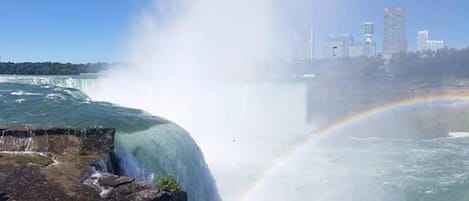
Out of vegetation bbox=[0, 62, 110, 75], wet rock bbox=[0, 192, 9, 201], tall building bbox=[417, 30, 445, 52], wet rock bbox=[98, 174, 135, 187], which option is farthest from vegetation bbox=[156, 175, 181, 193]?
tall building bbox=[417, 30, 445, 52]

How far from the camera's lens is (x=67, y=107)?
55.9 ft

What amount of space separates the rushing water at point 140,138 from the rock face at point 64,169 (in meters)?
0.88

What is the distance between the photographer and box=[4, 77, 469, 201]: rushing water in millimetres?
11683

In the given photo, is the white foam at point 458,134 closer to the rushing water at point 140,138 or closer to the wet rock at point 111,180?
the rushing water at point 140,138

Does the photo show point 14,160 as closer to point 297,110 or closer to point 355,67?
point 297,110

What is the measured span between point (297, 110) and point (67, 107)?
98.9ft

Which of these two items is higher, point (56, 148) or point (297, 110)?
point (56, 148)

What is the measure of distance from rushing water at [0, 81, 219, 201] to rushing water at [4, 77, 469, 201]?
3 centimetres

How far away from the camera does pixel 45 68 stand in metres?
54.1

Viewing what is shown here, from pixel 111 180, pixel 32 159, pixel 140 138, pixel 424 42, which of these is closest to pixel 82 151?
pixel 32 159


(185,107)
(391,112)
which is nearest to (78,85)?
(185,107)

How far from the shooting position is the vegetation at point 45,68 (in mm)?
52781

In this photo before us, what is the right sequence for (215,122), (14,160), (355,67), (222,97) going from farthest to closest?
1. (355,67)
2. (222,97)
3. (215,122)
4. (14,160)

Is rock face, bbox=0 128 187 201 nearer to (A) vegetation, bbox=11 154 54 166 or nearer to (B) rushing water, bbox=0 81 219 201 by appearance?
(A) vegetation, bbox=11 154 54 166
